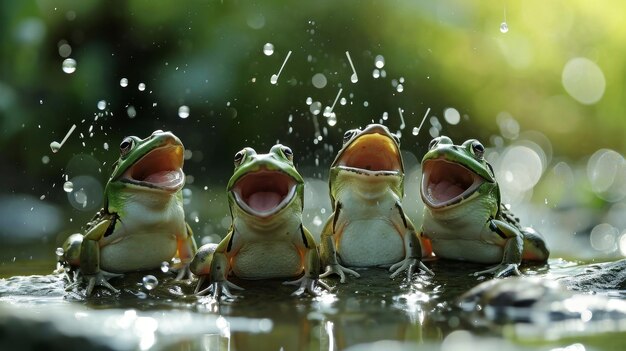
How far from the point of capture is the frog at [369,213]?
512 cm

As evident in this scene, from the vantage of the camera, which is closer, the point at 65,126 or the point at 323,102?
the point at 65,126

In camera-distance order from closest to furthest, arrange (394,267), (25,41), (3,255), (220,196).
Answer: (394,267) < (3,255) < (220,196) < (25,41)

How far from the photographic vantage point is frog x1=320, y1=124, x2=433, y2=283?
5.12m

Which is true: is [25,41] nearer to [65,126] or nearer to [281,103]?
[65,126]

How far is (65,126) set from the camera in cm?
1285

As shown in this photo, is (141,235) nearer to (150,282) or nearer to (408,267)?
(150,282)

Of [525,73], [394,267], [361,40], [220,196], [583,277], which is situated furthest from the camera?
[525,73]

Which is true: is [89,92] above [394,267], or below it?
above

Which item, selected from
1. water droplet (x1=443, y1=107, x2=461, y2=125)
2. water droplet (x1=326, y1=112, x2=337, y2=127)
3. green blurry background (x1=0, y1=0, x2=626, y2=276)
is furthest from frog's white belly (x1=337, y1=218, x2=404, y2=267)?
water droplet (x1=443, y1=107, x2=461, y2=125)

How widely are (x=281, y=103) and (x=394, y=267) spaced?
8.83 m

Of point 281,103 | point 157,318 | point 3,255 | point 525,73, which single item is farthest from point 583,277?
point 525,73

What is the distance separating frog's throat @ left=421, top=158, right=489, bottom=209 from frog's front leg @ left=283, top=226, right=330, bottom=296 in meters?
0.79

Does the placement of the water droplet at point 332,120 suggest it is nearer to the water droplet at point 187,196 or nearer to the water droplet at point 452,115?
the water droplet at point 187,196

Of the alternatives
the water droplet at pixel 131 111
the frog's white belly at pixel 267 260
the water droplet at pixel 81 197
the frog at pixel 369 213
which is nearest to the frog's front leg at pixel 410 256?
the frog at pixel 369 213
